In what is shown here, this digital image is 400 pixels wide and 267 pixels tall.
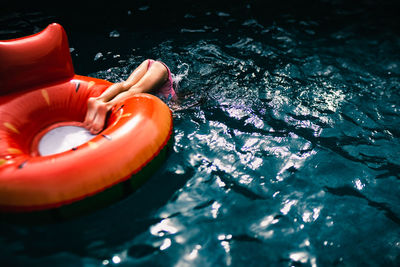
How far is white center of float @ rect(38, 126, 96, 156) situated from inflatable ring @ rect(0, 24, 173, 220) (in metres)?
0.06

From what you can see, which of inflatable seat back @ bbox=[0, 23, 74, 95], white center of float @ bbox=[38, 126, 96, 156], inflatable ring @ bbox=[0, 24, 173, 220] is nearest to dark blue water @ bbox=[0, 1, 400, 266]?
inflatable ring @ bbox=[0, 24, 173, 220]

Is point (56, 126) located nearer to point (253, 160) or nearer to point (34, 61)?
point (34, 61)

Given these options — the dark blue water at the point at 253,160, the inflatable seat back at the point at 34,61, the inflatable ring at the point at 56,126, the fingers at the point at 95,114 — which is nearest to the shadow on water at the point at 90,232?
the dark blue water at the point at 253,160

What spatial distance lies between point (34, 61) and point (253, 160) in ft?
7.77

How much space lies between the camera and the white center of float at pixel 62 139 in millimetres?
2311

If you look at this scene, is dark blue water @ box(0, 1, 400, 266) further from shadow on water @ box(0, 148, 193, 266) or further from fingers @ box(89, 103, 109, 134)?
fingers @ box(89, 103, 109, 134)

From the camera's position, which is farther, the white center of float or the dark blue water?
the white center of float

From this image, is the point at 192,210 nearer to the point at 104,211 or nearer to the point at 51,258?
the point at 104,211

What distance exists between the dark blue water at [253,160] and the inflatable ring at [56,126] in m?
0.32

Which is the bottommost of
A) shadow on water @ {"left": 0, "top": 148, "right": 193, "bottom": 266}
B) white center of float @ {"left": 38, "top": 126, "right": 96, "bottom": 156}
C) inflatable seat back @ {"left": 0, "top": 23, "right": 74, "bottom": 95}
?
shadow on water @ {"left": 0, "top": 148, "right": 193, "bottom": 266}

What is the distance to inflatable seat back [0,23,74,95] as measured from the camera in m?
2.56

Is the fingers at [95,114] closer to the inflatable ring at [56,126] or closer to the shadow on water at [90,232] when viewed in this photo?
the inflatable ring at [56,126]

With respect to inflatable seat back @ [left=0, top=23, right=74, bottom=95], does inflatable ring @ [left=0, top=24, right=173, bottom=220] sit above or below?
below

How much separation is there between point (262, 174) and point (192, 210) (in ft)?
2.47
